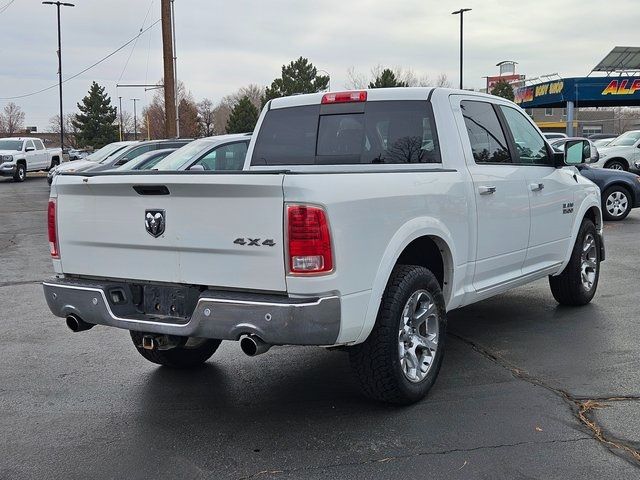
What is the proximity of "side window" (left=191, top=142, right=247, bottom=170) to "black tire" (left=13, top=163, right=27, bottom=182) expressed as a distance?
82.8ft

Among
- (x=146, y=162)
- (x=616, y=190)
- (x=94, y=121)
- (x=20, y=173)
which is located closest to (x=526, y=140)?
(x=616, y=190)

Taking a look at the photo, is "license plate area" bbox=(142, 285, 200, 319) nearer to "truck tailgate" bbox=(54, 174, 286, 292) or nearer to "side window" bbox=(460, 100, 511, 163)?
"truck tailgate" bbox=(54, 174, 286, 292)

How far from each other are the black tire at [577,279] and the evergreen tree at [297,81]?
1991 inches

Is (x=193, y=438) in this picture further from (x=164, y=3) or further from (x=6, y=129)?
(x=6, y=129)

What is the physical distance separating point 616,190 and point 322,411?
1224 centimetres

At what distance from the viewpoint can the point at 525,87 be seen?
44750mm

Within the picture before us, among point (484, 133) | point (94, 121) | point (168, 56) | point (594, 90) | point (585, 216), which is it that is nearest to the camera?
point (484, 133)

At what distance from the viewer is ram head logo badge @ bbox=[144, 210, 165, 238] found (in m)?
4.24

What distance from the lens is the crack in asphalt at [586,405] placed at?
3933mm

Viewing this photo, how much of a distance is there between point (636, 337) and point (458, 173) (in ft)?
7.85

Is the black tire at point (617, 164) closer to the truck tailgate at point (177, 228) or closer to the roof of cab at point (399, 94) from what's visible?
the roof of cab at point (399, 94)

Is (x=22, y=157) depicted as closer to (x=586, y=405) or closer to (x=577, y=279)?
(x=577, y=279)

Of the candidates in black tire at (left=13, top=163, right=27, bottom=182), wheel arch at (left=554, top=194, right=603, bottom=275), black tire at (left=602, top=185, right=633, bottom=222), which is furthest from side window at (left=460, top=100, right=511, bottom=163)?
black tire at (left=13, top=163, right=27, bottom=182)

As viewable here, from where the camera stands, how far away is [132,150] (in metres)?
19.5
